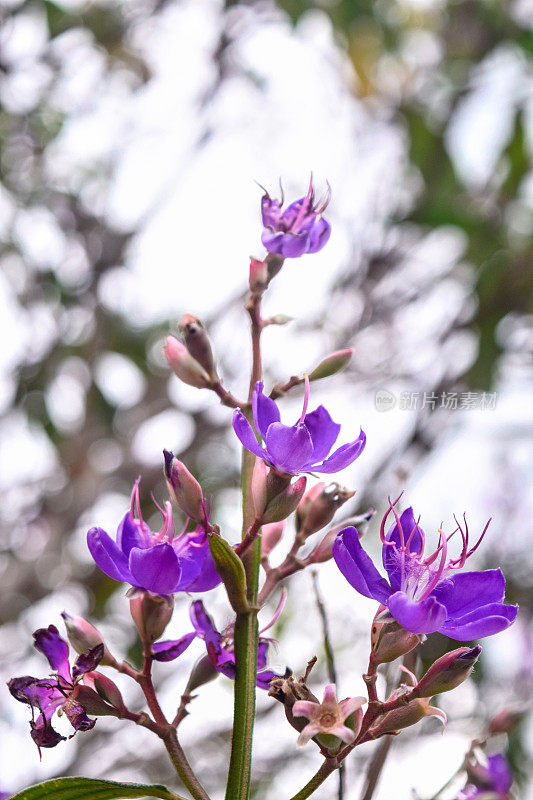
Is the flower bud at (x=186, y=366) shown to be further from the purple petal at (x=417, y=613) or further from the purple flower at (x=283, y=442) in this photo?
the purple petal at (x=417, y=613)

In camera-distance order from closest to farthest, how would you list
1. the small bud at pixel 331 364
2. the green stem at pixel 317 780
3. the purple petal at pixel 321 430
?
the green stem at pixel 317 780
the purple petal at pixel 321 430
the small bud at pixel 331 364

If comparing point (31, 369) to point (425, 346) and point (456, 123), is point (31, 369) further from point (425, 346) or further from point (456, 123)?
point (456, 123)

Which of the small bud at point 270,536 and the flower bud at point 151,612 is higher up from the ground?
the flower bud at point 151,612

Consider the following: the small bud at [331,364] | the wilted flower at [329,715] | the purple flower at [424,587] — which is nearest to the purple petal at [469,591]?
the purple flower at [424,587]

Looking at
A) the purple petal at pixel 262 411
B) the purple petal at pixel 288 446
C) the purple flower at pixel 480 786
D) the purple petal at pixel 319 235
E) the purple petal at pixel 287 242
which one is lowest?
the purple flower at pixel 480 786

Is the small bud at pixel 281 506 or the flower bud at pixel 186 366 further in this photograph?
the flower bud at pixel 186 366

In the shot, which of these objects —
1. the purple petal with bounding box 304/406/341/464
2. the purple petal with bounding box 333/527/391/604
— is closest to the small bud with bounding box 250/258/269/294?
the purple petal with bounding box 304/406/341/464
